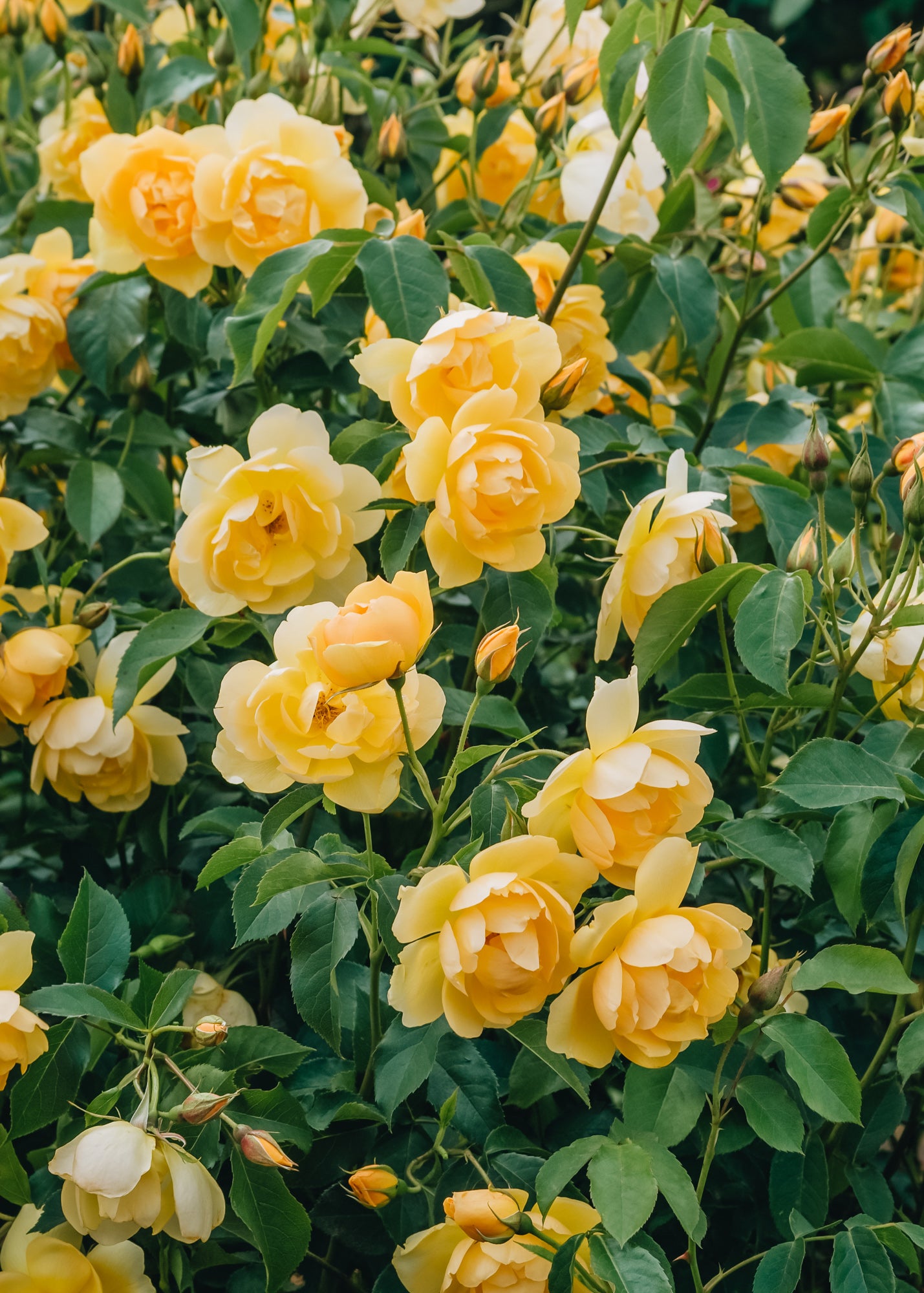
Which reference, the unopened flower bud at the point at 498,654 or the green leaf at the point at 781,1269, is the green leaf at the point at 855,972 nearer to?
the green leaf at the point at 781,1269

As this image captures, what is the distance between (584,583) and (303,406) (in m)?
0.36

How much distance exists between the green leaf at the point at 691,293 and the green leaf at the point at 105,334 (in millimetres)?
460

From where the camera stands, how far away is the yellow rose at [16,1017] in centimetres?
65

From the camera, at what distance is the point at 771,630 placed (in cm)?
66

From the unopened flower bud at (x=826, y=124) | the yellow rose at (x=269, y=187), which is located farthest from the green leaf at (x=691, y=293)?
the yellow rose at (x=269, y=187)

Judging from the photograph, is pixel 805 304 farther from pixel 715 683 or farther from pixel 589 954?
pixel 589 954

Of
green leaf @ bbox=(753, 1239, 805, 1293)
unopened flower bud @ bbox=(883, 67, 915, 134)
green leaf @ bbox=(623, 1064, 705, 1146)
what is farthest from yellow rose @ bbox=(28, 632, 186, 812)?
unopened flower bud @ bbox=(883, 67, 915, 134)

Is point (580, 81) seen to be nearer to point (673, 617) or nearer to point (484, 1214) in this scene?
point (673, 617)

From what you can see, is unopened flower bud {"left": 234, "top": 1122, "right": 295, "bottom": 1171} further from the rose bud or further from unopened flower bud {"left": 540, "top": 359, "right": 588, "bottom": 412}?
unopened flower bud {"left": 540, "top": 359, "right": 588, "bottom": 412}

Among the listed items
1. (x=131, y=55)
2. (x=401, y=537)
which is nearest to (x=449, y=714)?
(x=401, y=537)

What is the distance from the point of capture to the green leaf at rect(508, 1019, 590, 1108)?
2.03 feet

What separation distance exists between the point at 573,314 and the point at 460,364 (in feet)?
0.95

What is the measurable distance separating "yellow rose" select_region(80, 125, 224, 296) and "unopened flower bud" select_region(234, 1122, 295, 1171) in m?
0.66

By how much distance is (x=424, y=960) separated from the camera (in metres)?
0.60
